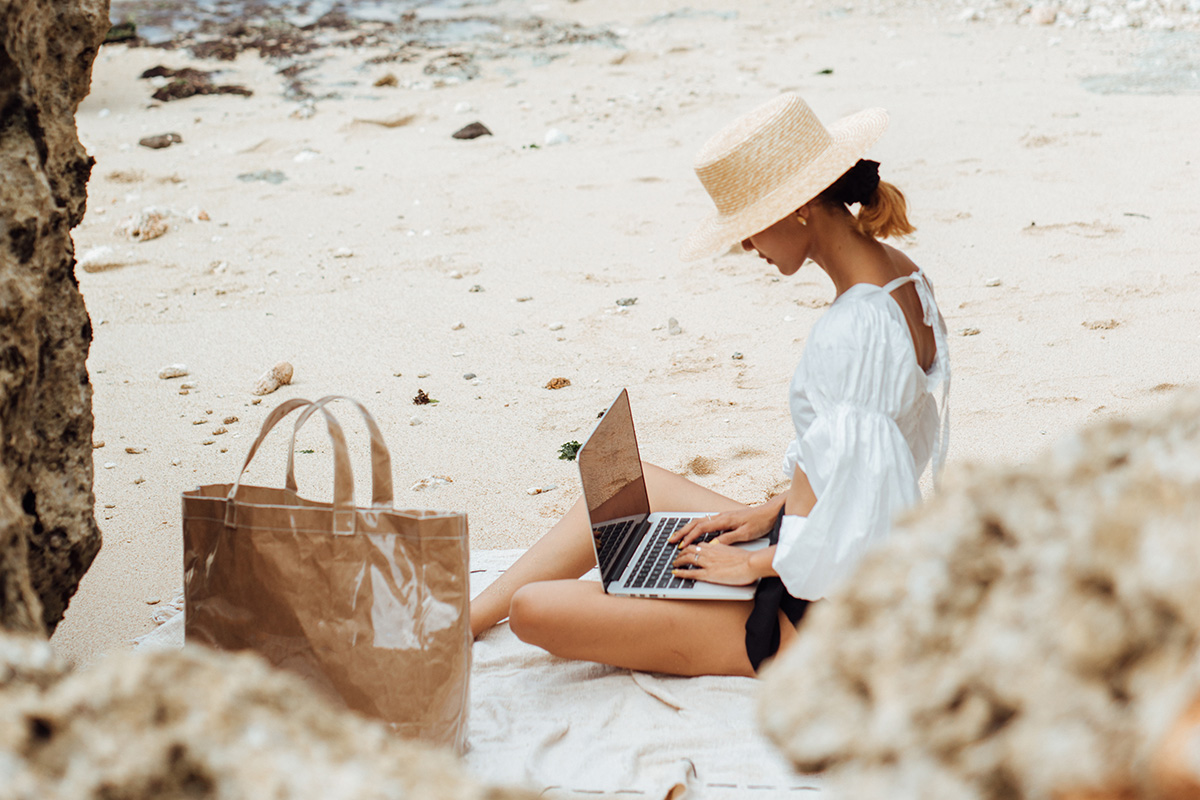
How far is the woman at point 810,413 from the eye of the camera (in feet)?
7.63

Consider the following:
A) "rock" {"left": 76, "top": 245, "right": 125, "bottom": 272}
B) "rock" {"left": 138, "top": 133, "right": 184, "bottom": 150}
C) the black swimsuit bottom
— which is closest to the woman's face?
the black swimsuit bottom

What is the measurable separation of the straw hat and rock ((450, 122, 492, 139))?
19.5ft

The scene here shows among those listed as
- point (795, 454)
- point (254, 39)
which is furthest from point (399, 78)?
point (795, 454)

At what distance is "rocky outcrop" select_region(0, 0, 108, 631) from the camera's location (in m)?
1.96

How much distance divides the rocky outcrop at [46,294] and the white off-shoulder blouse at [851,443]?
5.02ft

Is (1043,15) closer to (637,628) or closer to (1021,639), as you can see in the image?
(637,628)

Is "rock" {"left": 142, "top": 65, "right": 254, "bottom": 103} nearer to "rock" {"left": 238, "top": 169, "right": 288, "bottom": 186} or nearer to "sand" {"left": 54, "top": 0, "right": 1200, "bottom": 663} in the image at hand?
"sand" {"left": 54, "top": 0, "right": 1200, "bottom": 663}

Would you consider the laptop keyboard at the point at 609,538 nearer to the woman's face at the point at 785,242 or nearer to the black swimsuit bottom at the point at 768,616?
the black swimsuit bottom at the point at 768,616

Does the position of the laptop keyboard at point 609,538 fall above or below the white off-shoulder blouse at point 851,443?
below

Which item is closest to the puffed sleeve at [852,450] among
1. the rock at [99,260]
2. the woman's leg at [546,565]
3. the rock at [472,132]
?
the woman's leg at [546,565]

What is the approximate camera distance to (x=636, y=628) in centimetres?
263

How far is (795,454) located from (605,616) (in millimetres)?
709

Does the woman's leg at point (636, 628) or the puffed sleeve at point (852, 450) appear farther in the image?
the woman's leg at point (636, 628)

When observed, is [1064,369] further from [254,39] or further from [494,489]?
[254,39]
